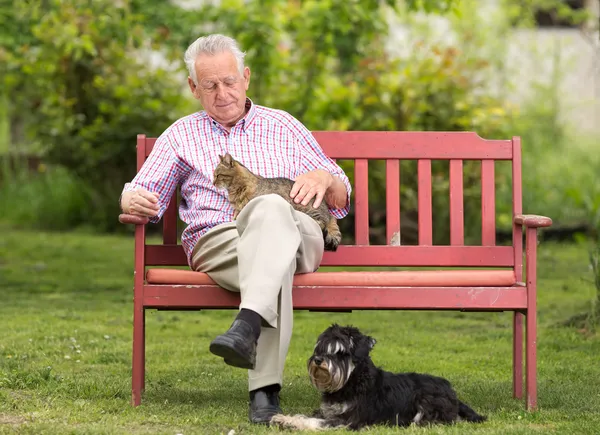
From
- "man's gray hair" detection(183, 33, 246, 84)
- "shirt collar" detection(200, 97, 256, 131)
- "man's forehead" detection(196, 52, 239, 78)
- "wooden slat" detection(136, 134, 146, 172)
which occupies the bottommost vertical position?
"wooden slat" detection(136, 134, 146, 172)

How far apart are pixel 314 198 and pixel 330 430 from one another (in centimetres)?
114

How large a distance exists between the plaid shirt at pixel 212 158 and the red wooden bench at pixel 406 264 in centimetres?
15

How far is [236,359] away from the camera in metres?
3.77

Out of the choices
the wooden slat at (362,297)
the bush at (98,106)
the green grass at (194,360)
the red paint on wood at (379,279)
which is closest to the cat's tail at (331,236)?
the red paint on wood at (379,279)

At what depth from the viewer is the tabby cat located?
457 cm

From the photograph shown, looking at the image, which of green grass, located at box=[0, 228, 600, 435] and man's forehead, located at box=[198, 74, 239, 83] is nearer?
green grass, located at box=[0, 228, 600, 435]

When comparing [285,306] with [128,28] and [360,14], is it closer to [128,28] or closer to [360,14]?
[128,28]

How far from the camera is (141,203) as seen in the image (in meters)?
4.39

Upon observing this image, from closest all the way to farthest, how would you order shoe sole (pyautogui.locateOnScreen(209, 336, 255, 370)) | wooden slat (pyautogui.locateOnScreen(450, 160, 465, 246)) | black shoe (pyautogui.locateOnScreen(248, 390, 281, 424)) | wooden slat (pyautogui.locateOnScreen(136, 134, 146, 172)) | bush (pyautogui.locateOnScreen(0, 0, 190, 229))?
shoe sole (pyautogui.locateOnScreen(209, 336, 255, 370))
black shoe (pyautogui.locateOnScreen(248, 390, 281, 424))
wooden slat (pyautogui.locateOnScreen(136, 134, 146, 172))
wooden slat (pyautogui.locateOnScreen(450, 160, 465, 246))
bush (pyautogui.locateOnScreen(0, 0, 190, 229))

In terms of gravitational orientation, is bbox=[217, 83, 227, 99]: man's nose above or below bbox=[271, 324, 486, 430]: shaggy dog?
above

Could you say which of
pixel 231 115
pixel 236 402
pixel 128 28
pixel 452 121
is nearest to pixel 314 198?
pixel 231 115

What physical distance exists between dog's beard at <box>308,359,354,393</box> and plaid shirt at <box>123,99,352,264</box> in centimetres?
104

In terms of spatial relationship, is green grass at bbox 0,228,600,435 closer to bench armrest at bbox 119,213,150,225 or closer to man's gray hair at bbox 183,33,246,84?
bench armrest at bbox 119,213,150,225

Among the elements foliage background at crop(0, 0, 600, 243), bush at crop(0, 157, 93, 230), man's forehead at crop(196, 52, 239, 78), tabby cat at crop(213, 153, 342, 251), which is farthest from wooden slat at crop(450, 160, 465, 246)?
bush at crop(0, 157, 93, 230)
